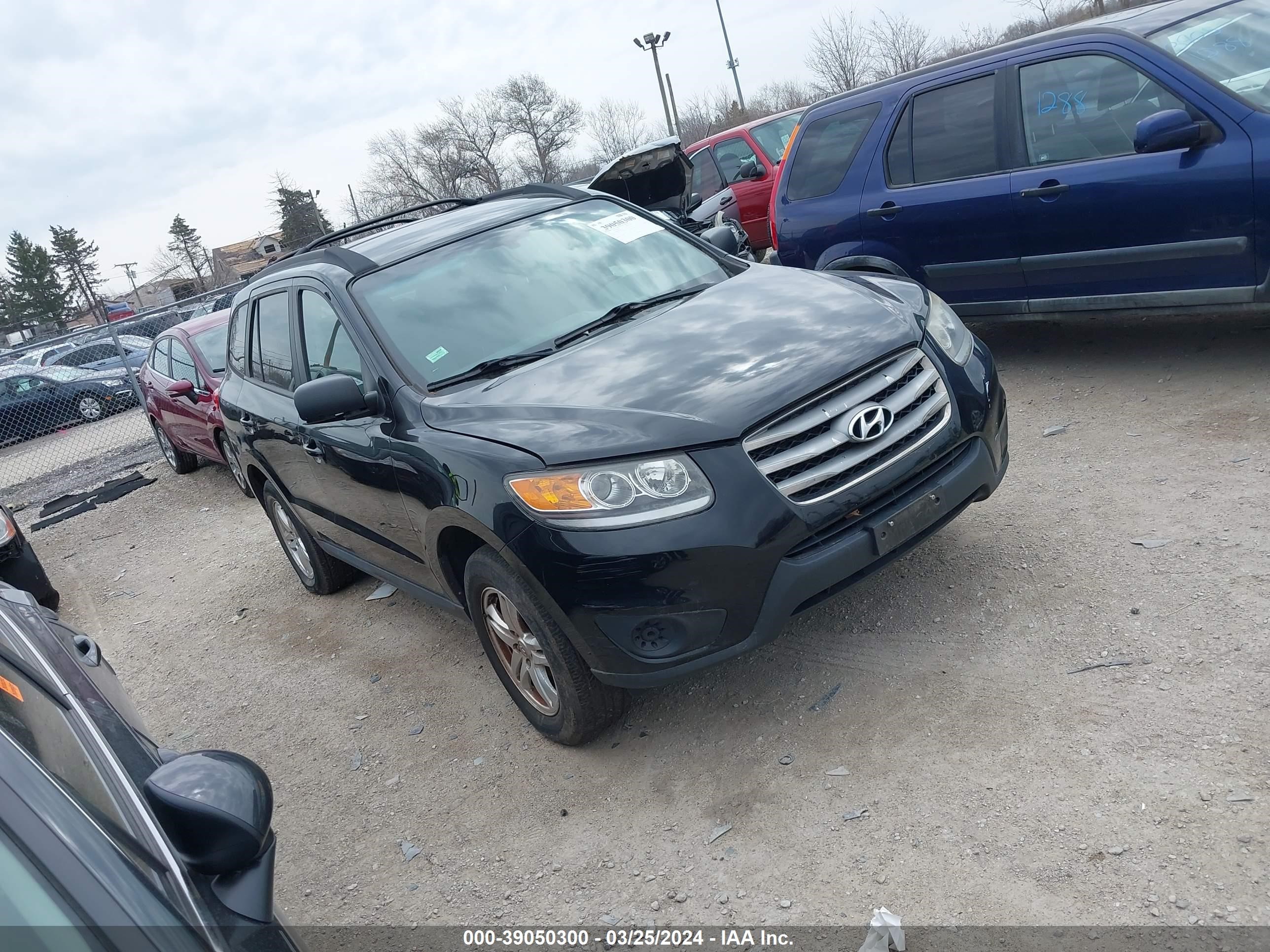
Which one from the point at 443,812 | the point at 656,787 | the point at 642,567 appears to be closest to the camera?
the point at 642,567

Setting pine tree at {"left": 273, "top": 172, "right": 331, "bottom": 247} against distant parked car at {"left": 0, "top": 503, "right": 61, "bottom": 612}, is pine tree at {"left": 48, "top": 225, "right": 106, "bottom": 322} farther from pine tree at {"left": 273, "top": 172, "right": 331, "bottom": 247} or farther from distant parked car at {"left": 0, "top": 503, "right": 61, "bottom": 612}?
distant parked car at {"left": 0, "top": 503, "right": 61, "bottom": 612}

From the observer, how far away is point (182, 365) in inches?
389

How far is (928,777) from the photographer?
2.98 meters

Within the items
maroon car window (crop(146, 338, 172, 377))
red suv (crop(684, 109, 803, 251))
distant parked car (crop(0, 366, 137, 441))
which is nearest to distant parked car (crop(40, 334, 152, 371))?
distant parked car (crop(0, 366, 137, 441))

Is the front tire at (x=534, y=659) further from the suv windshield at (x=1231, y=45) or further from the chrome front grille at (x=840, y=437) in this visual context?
the suv windshield at (x=1231, y=45)

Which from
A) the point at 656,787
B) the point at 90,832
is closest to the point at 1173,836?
the point at 656,787

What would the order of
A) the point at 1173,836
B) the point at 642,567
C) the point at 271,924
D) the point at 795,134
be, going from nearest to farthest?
the point at 271,924 → the point at 1173,836 → the point at 642,567 → the point at 795,134

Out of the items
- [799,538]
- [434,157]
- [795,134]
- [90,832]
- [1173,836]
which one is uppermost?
[434,157]

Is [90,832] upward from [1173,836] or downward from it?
upward

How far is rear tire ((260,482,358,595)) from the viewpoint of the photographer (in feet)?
18.7

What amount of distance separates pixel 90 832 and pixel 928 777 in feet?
7.52

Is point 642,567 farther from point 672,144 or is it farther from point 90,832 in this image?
point 672,144

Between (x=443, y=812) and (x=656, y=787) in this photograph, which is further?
(x=443, y=812)

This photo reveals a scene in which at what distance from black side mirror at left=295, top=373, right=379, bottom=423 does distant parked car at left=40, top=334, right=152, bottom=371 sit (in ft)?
59.3
